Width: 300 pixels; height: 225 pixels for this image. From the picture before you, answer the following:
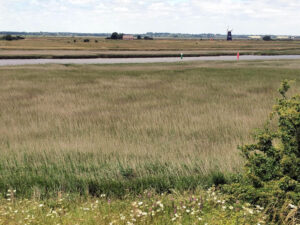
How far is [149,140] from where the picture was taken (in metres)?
10.7

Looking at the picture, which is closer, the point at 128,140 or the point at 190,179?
the point at 190,179

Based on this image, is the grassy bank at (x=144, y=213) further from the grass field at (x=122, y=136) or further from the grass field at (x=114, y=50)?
the grass field at (x=114, y=50)

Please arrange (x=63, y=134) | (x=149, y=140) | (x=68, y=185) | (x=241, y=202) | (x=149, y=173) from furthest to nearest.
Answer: (x=63, y=134), (x=149, y=140), (x=149, y=173), (x=68, y=185), (x=241, y=202)

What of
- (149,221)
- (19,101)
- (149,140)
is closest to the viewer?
(149,221)

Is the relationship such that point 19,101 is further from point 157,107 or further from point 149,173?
point 149,173

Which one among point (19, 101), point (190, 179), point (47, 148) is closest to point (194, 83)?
point (19, 101)

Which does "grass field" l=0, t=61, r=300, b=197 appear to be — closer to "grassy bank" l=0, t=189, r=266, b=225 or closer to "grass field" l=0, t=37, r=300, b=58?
"grassy bank" l=0, t=189, r=266, b=225

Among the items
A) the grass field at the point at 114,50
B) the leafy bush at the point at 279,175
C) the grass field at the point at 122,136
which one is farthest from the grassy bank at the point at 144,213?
the grass field at the point at 114,50

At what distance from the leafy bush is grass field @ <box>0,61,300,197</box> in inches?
55.1

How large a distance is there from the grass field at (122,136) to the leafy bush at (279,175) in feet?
4.59

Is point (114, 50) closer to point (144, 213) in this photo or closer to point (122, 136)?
point (122, 136)

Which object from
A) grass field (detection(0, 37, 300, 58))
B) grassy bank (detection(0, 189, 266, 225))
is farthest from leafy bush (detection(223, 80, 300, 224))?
grass field (detection(0, 37, 300, 58))

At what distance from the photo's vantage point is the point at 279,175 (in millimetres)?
5711

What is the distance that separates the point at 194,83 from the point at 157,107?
34.2ft
